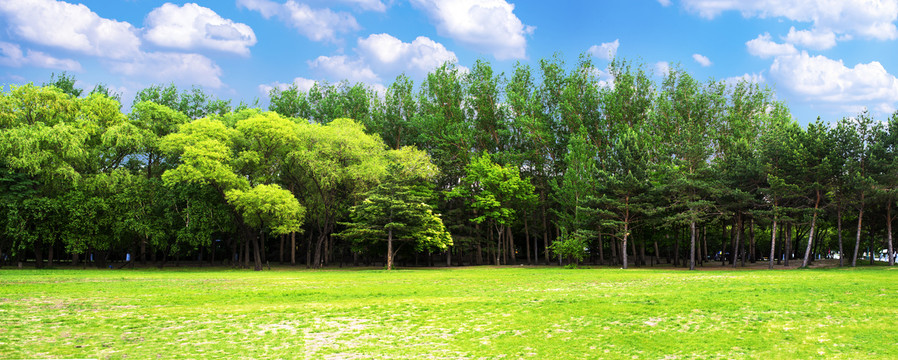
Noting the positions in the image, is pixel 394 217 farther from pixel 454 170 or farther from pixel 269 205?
pixel 454 170

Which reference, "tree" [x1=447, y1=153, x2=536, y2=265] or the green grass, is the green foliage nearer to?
"tree" [x1=447, y1=153, x2=536, y2=265]

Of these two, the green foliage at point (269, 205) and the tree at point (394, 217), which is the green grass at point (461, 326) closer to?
the green foliage at point (269, 205)

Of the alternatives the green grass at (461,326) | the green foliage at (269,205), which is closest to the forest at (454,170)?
the green foliage at (269,205)

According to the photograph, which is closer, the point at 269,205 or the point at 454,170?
the point at 269,205

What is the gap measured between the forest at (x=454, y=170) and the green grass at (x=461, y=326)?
27.0 m

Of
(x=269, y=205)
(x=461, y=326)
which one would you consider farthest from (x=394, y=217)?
(x=461, y=326)

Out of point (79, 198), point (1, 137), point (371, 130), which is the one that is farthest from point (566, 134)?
point (1, 137)

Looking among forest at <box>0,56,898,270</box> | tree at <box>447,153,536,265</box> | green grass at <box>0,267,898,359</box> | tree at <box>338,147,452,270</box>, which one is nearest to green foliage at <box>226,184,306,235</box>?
forest at <box>0,56,898,270</box>

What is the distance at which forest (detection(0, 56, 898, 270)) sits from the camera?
4125 cm

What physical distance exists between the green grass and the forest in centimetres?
2697

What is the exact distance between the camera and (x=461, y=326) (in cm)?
1186

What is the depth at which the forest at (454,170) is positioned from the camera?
135ft

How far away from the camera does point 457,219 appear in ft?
190

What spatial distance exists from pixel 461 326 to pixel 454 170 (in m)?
48.9
